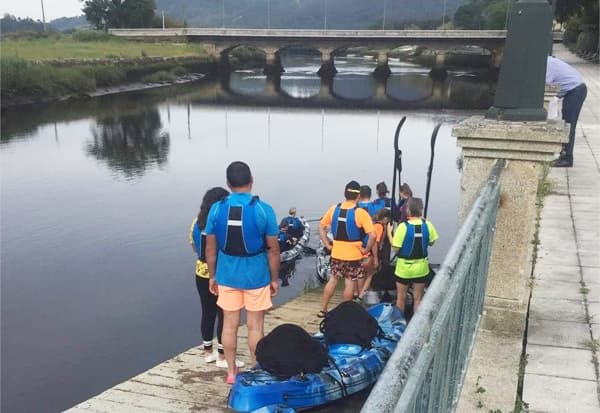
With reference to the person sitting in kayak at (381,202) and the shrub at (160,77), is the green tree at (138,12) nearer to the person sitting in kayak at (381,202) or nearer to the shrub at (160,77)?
the shrub at (160,77)

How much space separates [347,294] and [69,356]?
16.3ft

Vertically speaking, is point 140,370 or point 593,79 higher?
point 593,79

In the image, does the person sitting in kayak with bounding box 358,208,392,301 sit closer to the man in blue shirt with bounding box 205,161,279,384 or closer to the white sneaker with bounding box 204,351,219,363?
the white sneaker with bounding box 204,351,219,363

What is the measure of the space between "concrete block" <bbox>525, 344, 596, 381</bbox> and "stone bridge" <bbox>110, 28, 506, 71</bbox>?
54.4m

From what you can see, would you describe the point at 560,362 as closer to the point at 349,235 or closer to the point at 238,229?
the point at 238,229

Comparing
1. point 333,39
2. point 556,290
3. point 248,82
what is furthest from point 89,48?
point 556,290

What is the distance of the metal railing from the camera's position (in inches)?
60.8

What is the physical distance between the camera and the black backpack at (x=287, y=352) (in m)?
5.05

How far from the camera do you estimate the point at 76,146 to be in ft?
85.1

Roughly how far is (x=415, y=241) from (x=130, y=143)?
23.2 meters

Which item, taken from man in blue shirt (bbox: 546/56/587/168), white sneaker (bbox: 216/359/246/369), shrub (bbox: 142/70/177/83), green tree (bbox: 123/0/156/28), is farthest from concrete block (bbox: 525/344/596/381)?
green tree (bbox: 123/0/156/28)

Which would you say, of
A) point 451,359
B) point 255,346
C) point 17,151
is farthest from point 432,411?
point 17,151

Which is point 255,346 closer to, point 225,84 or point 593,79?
point 593,79

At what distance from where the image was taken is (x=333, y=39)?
202 ft
